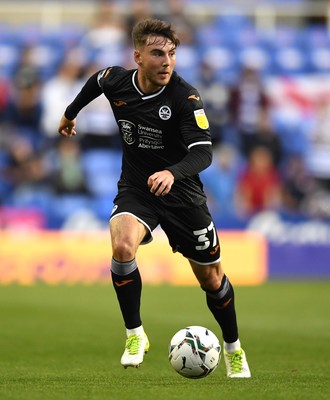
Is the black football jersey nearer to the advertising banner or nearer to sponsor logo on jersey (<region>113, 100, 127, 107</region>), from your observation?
sponsor logo on jersey (<region>113, 100, 127, 107</region>)

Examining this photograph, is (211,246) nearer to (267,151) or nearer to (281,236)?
(281,236)

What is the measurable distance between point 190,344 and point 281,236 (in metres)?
11.3

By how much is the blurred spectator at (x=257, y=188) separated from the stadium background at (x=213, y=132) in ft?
0.08

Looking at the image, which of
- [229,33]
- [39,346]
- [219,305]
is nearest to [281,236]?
[229,33]

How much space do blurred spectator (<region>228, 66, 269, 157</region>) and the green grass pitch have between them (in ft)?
12.5

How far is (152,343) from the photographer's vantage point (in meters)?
9.71

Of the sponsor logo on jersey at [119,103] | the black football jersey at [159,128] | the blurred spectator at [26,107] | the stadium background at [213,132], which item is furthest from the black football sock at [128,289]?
the blurred spectator at [26,107]

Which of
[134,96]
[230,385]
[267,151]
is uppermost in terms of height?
[134,96]

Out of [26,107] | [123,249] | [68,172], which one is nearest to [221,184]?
[68,172]

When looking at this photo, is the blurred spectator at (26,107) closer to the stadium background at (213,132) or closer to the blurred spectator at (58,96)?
the stadium background at (213,132)

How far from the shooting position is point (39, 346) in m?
9.32

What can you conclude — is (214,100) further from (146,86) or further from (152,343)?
(146,86)

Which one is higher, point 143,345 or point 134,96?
point 134,96

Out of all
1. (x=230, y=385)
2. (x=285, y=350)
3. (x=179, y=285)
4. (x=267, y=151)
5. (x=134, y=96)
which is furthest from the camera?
(x=267, y=151)
